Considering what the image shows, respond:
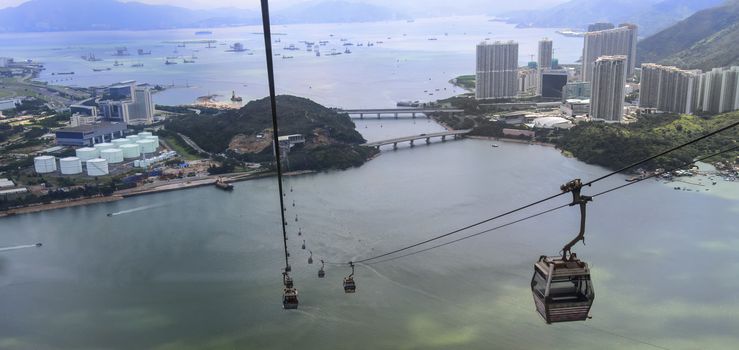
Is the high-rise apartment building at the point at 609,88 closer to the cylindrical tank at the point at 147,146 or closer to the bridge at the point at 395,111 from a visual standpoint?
the bridge at the point at 395,111

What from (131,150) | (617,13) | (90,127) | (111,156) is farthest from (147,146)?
(617,13)

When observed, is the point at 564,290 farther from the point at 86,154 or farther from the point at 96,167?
the point at 86,154

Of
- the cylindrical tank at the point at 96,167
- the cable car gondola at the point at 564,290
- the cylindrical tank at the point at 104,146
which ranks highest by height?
the cable car gondola at the point at 564,290

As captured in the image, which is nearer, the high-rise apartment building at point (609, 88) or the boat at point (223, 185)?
the boat at point (223, 185)

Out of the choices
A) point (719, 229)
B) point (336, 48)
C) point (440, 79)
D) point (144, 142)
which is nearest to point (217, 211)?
point (144, 142)

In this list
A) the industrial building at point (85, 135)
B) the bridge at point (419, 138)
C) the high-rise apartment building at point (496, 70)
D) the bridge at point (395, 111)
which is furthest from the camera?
the high-rise apartment building at point (496, 70)

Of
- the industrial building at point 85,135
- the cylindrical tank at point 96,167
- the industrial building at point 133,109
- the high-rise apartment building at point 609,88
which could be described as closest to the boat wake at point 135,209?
the cylindrical tank at point 96,167
